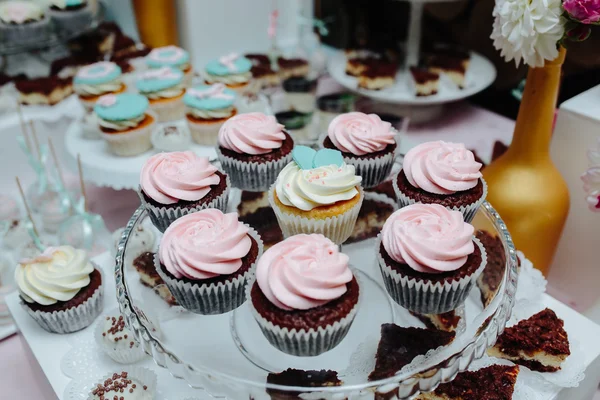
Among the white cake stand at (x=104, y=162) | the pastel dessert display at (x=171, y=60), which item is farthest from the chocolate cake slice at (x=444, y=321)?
the pastel dessert display at (x=171, y=60)

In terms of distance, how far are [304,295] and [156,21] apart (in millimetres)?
2449

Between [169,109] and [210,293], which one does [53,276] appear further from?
[169,109]

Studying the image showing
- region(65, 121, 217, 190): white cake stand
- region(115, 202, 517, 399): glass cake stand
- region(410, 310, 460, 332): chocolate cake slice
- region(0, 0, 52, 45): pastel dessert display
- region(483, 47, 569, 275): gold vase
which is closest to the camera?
region(115, 202, 517, 399): glass cake stand

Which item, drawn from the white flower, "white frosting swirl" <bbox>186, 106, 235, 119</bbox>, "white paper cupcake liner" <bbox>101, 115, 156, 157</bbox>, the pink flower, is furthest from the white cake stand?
the pink flower

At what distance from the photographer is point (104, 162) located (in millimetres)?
2037

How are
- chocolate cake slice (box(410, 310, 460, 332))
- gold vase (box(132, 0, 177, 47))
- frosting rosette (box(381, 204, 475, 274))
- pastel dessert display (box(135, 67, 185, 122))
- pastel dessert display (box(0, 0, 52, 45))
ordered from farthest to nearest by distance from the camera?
gold vase (box(132, 0, 177, 47)) < pastel dessert display (box(0, 0, 52, 45)) < pastel dessert display (box(135, 67, 185, 122)) < chocolate cake slice (box(410, 310, 460, 332)) < frosting rosette (box(381, 204, 475, 274))

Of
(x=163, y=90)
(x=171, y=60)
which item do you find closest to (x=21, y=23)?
(x=171, y=60)

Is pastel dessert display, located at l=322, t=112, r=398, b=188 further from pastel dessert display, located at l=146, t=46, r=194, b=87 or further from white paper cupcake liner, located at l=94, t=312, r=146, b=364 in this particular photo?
pastel dessert display, located at l=146, t=46, r=194, b=87

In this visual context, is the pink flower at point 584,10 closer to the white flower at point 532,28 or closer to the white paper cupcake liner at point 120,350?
the white flower at point 532,28

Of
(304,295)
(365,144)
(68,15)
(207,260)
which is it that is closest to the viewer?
(304,295)

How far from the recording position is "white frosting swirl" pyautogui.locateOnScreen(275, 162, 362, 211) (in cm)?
129

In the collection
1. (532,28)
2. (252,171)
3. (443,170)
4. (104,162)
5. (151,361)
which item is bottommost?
(151,361)

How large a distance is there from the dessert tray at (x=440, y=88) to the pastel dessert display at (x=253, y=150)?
1088 millimetres

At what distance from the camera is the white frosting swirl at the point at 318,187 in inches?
50.9
